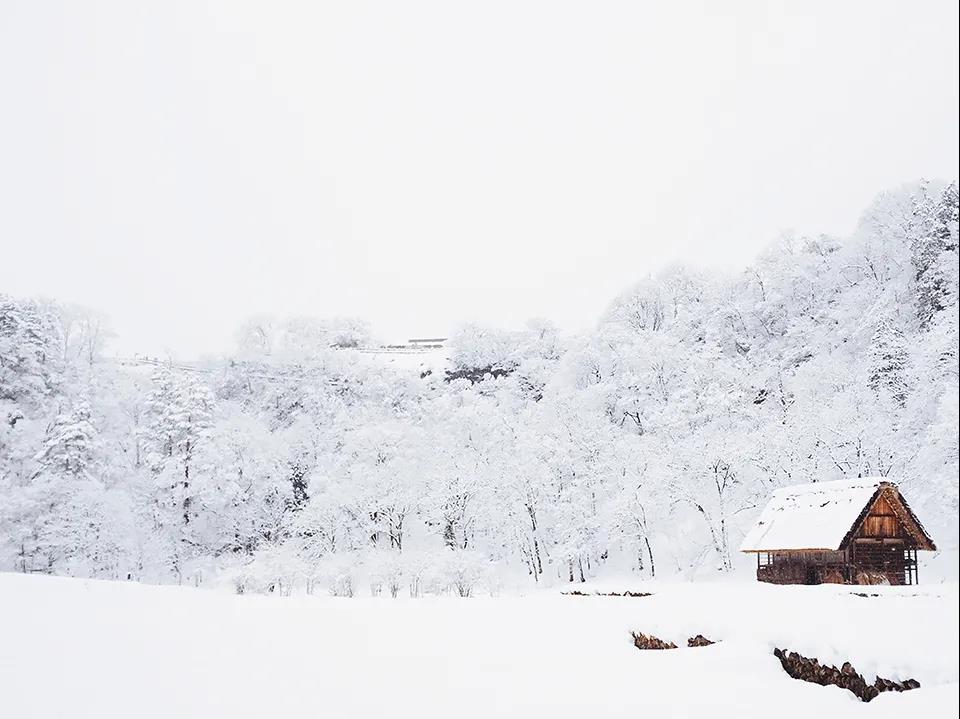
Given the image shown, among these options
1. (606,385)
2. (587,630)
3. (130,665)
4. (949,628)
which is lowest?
(587,630)

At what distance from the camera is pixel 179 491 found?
4000 cm

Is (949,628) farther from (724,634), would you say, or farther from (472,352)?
(472,352)

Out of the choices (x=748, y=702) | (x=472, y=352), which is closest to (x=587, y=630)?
(x=748, y=702)

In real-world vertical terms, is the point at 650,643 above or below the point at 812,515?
below

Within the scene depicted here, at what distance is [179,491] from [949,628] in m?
41.1

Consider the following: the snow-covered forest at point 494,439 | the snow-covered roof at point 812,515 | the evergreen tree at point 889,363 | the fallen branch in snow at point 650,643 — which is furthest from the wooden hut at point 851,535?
the fallen branch in snow at point 650,643

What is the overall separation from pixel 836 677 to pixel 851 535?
70.2ft

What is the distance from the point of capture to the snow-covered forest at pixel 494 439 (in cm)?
2956

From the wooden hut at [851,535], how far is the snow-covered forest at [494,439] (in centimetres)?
156

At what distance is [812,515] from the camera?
29250 millimetres

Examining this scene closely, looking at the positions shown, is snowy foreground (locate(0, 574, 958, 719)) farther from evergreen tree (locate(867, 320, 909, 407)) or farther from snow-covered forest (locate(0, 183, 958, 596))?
evergreen tree (locate(867, 320, 909, 407))

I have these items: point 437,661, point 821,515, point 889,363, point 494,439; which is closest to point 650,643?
point 437,661

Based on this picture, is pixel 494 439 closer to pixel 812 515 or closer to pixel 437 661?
pixel 812 515

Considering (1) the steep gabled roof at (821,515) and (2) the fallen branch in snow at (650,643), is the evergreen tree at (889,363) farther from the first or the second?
(2) the fallen branch in snow at (650,643)
